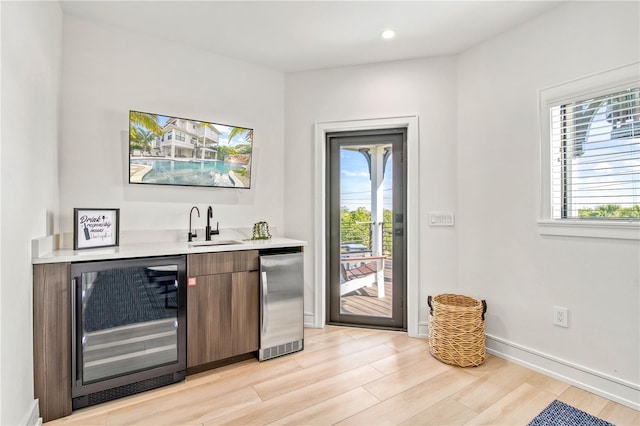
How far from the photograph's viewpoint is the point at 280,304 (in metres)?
2.61

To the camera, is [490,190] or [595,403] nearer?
[595,403]

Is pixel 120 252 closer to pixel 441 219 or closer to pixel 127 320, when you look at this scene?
pixel 127 320

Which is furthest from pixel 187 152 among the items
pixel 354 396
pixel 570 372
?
pixel 570 372

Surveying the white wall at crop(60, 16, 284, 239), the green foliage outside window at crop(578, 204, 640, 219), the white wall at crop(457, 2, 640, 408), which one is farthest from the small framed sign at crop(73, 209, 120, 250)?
the green foliage outside window at crop(578, 204, 640, 219)

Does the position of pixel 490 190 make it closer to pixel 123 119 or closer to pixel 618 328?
pixel 618 328

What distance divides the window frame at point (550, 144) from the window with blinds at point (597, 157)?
4cm

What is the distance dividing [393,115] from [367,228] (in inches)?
47.3

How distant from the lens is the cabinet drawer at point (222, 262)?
2.25 m

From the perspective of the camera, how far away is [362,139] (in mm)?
3293

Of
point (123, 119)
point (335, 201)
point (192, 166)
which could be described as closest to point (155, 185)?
point (192, 166)

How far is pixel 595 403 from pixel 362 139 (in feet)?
9.02

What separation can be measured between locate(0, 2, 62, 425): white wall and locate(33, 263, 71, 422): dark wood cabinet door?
2.1 inches

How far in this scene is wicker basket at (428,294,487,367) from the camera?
7.98ft

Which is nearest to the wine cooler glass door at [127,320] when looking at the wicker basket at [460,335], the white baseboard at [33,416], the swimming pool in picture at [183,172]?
the white baseboard at [33,416]
